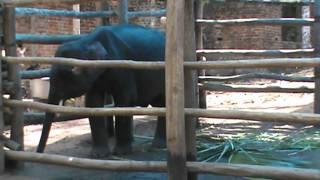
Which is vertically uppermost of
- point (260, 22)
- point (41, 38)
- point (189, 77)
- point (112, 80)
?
point (260, 22)

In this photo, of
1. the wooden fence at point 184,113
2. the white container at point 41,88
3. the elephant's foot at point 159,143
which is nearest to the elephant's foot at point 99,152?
the elephant's foot at point 159,143

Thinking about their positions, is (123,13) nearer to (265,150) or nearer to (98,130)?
(98,130)

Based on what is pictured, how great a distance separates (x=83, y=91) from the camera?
4.85 metres

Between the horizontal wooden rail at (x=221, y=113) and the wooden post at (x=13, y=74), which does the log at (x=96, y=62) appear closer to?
the wooden post at (x=13, y=74)

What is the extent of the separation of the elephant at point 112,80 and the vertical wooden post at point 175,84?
1.37 meters

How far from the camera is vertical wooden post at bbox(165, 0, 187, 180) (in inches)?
139

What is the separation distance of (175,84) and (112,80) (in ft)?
5.26

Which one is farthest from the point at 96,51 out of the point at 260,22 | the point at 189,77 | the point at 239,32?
the point at 239,32

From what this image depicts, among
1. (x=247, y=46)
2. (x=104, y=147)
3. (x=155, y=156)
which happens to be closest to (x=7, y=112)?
(x=104, y=147)

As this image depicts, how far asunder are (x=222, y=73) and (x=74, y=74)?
839 centimetres

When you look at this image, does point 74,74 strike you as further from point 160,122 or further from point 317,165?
point 317,165

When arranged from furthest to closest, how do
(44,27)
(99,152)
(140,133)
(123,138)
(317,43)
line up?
(44,27) < (317,43) < (140,133) < (123,138) < (99,152)

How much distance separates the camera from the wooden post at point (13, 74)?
4527 millimetres

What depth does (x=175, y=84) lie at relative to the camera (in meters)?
3.53
